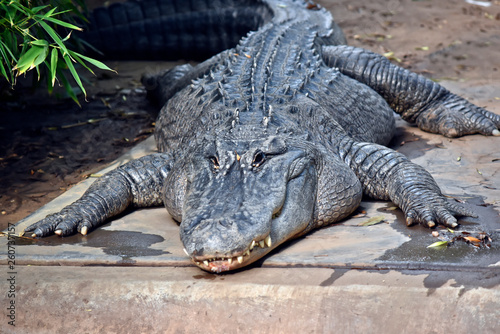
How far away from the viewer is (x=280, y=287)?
8.84 ft

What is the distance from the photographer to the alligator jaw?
8.83ft

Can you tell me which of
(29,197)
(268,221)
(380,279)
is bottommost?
(29,197)

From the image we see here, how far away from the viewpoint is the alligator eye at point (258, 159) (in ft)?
10.3

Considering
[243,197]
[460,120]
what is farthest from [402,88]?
A: [243,197]

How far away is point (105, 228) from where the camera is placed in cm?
368

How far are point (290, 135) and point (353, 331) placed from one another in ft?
4.53

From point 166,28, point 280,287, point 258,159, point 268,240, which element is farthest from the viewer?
point 166,28

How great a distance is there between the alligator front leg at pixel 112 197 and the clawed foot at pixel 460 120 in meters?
2.58

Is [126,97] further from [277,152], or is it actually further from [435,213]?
[435,213]

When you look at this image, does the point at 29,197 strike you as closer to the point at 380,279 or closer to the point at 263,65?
the point at 263,65

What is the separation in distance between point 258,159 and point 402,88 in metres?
2.75

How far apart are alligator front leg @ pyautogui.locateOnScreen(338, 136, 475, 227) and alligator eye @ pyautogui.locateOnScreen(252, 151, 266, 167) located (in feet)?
2.95

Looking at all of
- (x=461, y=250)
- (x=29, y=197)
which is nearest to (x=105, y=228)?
(x=29, y=197)

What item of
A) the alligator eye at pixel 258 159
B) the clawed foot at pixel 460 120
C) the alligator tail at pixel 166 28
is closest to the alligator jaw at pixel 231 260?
the alligator eye at pixel 258 159
